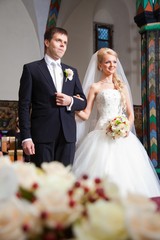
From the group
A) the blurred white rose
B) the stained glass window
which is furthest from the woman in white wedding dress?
the stained glass window

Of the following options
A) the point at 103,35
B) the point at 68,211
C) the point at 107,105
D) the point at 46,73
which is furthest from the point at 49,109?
the point at 103,35

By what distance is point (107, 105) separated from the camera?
16.5ft

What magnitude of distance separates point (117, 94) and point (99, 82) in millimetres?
291

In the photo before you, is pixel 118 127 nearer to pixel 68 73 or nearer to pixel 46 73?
pixel 68 73

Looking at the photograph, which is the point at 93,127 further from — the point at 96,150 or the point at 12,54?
the point at 12,54

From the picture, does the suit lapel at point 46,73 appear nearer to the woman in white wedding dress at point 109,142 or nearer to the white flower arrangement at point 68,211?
the woman in white wedding dress at point 109,142

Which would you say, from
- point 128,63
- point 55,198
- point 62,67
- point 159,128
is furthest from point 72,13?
point 55,198

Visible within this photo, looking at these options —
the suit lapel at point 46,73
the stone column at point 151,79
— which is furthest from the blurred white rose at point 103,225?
the stone column at point 151,79

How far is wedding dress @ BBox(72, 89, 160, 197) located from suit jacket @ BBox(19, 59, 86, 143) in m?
1.14

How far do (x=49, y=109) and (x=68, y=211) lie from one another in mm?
2840

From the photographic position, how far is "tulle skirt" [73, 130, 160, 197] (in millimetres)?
4633

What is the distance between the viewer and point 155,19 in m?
7.34

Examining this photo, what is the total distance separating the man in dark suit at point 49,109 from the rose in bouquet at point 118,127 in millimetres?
1055

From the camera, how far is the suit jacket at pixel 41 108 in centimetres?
356
